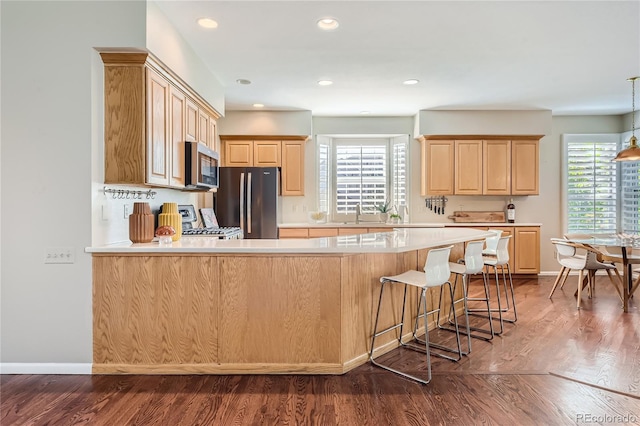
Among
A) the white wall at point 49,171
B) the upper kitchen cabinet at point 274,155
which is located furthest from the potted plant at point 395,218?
the white wall at point 49,171

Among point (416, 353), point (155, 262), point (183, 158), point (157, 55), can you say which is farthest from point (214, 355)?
point (157, 55)

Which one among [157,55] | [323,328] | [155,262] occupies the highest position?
[157,55]

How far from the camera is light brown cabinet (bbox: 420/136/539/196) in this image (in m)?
5.91

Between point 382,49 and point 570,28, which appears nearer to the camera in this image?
point 570,28

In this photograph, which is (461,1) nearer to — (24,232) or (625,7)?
(625,7)

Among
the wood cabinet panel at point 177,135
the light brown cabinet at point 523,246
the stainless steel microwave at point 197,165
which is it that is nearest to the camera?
the wood cabinet panel at point 177,135

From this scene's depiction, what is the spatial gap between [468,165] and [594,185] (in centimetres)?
217

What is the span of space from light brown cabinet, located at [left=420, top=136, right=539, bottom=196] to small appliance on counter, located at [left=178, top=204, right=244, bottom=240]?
332 centimetres

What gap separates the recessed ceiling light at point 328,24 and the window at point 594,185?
197 inches

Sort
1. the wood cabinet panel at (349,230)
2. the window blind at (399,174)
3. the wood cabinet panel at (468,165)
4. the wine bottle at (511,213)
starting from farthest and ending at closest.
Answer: the window blind at (399,174) → the wine bottle at (511,213) → the wood cabinet panel at (468,165) → the wood cabinet panel at (349,230)

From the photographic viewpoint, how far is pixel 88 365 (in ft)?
8.59

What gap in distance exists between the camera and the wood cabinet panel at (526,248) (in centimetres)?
576

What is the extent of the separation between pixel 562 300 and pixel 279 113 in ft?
15.1

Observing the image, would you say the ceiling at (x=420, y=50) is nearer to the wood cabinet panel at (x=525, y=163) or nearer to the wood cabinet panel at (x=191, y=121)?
the wood cabinet panel at (x=191, y=121)
